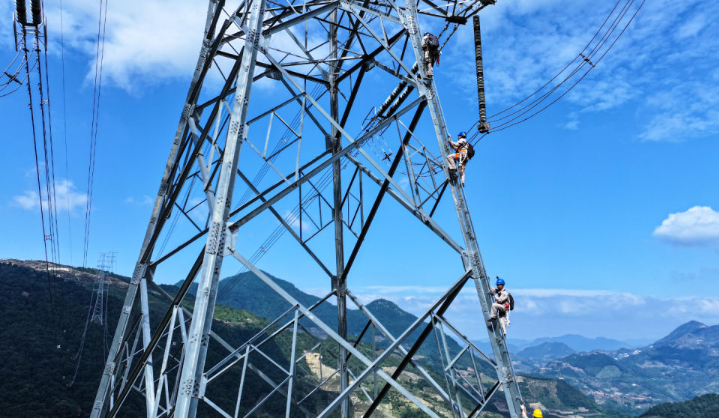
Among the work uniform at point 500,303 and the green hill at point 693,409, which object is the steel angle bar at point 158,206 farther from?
the green hill at point 693,409

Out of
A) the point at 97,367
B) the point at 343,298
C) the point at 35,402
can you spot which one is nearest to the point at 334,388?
the point at 97,367

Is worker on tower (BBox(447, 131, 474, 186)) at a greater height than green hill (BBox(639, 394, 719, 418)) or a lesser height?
greater

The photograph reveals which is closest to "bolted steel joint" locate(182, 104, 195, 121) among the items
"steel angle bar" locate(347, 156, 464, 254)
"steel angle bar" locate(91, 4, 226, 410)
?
"steel angle bar" locate(91, 4, 226, 410)

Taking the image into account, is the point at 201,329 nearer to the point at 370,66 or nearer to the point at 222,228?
the point at 222,228

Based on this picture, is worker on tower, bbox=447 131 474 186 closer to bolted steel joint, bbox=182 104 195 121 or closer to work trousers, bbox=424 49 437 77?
work trousers, bbox=424 49 437 77

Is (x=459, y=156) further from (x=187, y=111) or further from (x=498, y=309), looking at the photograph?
(x=187, y=111)

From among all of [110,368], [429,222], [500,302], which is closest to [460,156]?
[429,222]

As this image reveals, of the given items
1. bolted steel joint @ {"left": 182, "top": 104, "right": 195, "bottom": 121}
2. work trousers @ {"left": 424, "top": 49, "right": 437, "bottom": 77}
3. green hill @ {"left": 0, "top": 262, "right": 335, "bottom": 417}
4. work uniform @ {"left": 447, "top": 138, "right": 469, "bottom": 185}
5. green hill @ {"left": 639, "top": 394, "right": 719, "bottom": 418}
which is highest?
work trousers @ {"left": 424, "top": 49, "right": 437, "bottom": 77}
